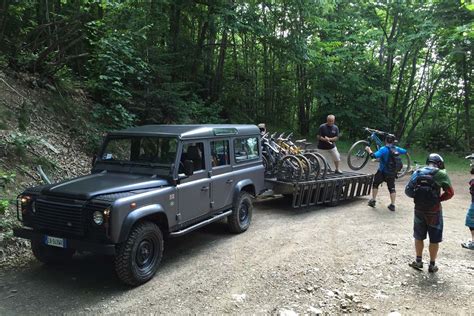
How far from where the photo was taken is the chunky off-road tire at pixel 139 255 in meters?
4.50

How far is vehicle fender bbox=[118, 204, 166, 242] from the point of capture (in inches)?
175

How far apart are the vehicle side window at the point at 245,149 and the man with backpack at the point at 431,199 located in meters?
2.97

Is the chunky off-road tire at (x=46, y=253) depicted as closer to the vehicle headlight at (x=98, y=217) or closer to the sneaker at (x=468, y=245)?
the vehicle headlight at (x=98, y=217)

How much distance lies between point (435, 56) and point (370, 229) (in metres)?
17.0

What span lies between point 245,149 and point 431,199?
135 inches

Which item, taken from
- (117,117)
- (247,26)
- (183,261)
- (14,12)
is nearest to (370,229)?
(183,261)

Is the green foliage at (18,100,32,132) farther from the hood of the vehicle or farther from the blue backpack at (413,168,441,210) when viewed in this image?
the blue backpack at (413,168,441,210)

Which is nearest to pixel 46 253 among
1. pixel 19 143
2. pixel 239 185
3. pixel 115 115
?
pixel 19 143

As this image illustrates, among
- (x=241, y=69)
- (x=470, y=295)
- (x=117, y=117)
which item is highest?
(x=241, y=69)

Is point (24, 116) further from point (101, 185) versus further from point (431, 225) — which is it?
point (431, 225)

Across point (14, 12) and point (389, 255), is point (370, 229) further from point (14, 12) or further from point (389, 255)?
point (14, 12)

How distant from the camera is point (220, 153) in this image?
661 cm

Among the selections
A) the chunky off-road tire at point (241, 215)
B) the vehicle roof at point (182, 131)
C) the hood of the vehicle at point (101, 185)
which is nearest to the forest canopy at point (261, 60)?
the vehicle roof at point (182, 131)

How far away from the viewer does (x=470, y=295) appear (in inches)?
186
